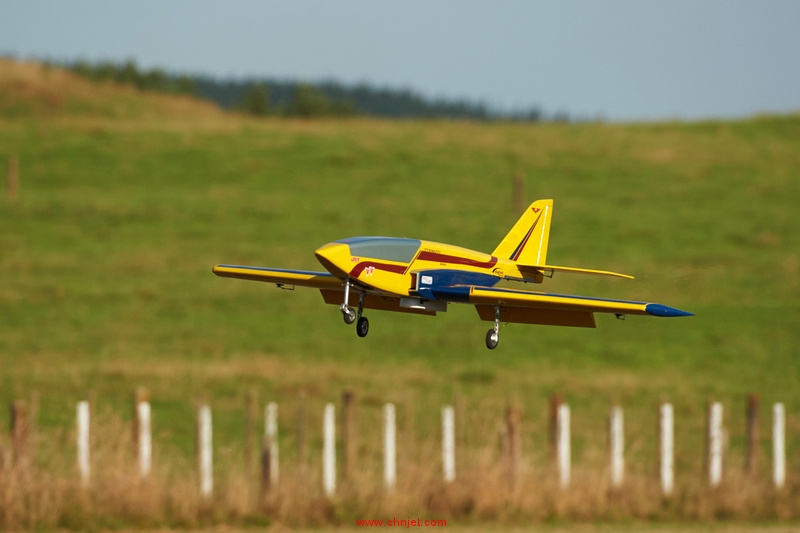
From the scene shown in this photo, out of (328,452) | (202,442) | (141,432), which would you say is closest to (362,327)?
(202,442)

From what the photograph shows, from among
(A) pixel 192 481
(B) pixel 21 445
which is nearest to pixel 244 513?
(A) pixel 192 481

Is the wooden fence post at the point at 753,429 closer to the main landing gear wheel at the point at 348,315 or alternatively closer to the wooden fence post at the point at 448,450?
the wooden fence post at the point at 448,450

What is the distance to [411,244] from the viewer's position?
1090 centimetres

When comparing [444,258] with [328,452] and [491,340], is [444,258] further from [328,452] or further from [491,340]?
[328,452]

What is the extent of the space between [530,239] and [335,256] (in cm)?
225

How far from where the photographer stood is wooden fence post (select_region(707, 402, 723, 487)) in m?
174

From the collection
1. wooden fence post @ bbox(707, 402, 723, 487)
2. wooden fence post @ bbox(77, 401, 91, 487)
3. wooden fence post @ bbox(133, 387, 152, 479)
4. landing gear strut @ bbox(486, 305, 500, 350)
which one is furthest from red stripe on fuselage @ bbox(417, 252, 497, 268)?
wooden fence post @ bbox(707, 402, 723, 487)

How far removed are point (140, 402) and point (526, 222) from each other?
162 m

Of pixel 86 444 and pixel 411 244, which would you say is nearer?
pixel 411 244

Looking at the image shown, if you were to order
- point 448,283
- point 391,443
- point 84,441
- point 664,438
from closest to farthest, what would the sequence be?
1. point 448,283
2. point 84,441
3. point 664,438
4. point 391,443

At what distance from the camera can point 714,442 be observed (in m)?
175

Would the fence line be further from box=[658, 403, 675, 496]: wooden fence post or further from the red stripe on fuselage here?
the red stripe on fuselage

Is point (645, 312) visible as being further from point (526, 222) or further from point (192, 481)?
point (192, 481)

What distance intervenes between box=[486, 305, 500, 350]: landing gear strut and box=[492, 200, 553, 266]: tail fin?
0.96 metres
